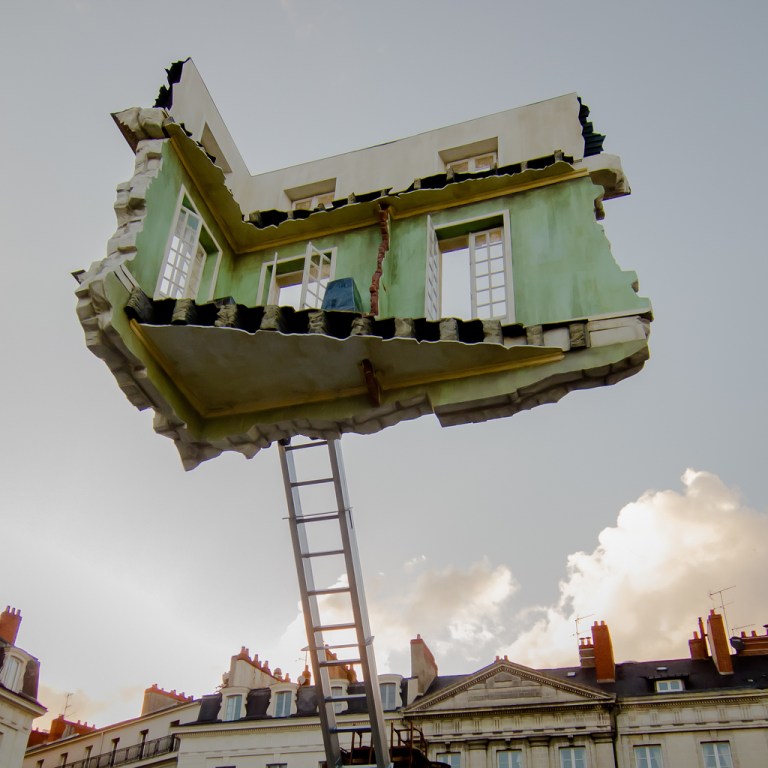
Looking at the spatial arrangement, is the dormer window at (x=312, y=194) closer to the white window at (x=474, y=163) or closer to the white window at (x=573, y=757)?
the white window at (x=474, y=163)

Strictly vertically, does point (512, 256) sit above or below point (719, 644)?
below

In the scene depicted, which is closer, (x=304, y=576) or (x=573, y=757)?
(x=304, y=576)

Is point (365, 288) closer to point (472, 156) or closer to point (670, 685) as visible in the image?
point (472, 156)

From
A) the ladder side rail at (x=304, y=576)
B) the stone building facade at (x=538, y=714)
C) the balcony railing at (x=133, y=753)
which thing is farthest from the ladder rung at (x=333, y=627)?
the balcony railing at (x=133, y=753)

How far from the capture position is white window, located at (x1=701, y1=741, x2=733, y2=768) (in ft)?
108

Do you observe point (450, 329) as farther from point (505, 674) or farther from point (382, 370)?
point (505, 674)

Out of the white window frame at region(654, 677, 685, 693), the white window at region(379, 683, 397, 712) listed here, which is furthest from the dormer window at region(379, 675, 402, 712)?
the white window frame at region(654, 677, 685, 693)

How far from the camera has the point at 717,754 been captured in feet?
108

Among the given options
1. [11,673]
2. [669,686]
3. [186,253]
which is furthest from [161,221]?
[11,673]

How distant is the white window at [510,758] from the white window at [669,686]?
587 centimetres

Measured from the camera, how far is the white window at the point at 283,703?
39188 mm

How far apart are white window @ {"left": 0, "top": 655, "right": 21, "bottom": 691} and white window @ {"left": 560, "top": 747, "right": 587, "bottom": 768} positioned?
2198 centimetres

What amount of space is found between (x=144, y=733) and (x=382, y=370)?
3590 cm

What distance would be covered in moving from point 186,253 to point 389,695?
27727 mm
